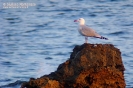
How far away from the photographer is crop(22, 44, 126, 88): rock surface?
360 inches

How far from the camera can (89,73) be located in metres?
9.17

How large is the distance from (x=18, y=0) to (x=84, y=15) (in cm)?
390

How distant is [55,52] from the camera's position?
19.5m

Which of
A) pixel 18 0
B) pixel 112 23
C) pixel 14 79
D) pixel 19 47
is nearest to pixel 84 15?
pixel 112 23

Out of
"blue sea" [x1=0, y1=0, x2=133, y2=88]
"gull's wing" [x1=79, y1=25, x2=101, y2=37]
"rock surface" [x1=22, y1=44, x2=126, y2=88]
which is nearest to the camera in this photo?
"rock surface" [x1=22, y1=44, x2=126, y2=88]

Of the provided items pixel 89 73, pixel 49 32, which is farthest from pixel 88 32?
pixel 49 32

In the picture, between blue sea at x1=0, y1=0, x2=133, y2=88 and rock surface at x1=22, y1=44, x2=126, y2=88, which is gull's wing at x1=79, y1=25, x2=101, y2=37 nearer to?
rock surface at x1=22, y1=44, x2=126, y2=88

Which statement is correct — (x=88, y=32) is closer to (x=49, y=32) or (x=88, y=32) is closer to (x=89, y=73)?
(x=89, y=73)

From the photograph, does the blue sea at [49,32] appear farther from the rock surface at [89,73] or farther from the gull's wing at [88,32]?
the rock surface at [89,73]

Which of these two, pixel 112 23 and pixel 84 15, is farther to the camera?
pixel 84 15

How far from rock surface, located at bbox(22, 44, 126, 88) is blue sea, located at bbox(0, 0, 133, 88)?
14.9ft

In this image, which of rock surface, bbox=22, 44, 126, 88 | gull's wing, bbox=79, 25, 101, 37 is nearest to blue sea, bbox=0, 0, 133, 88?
gull's wing, bbox=79, 25, 101, 37

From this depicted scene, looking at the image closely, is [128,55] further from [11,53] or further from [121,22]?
[121,22]

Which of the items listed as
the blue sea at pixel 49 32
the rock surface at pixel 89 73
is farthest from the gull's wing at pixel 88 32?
the blue sea at pixel 49 32
